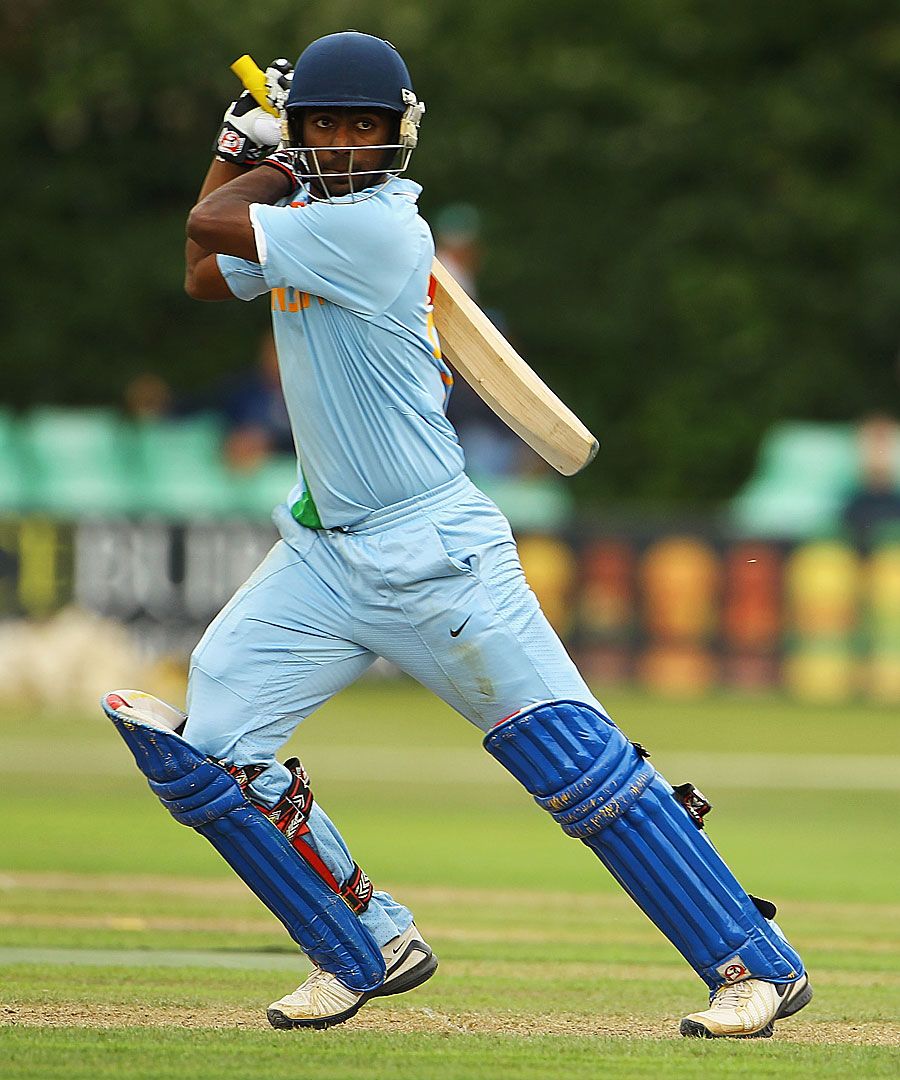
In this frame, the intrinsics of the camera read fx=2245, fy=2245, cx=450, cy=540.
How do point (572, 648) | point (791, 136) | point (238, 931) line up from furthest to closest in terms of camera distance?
point (791, 136), point (572, 648), point (238, 931)

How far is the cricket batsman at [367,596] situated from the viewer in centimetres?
447

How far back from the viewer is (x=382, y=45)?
4.52 m

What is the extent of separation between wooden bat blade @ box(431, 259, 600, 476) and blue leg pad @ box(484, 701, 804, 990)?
60 centimetres

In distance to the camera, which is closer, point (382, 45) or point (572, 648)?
point (382, 45)

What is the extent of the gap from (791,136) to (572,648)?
24.4 feet

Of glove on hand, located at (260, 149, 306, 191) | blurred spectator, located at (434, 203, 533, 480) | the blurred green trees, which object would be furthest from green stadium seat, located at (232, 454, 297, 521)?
glove on hand, located at (260, 149, 306, 191)

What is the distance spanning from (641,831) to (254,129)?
5.39 feet

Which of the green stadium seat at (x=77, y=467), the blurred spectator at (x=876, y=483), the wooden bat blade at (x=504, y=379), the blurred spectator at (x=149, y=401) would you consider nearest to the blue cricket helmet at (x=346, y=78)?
the wooden bat blade at (x=504, y=379)

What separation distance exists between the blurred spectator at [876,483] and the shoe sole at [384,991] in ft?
28.2

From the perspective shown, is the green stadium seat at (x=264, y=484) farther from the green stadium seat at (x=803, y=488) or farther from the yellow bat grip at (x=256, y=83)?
the yellow bat grip at (x=256, y=83)

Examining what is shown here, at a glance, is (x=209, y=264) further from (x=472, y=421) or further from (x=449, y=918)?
(x=472, y=421)

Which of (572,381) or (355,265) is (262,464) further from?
(355,265)

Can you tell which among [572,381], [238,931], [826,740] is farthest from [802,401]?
[238,931]

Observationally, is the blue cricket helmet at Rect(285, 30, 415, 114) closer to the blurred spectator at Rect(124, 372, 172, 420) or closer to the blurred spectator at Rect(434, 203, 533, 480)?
the blurred spectator at Rect(434, 203, 533, 480)
